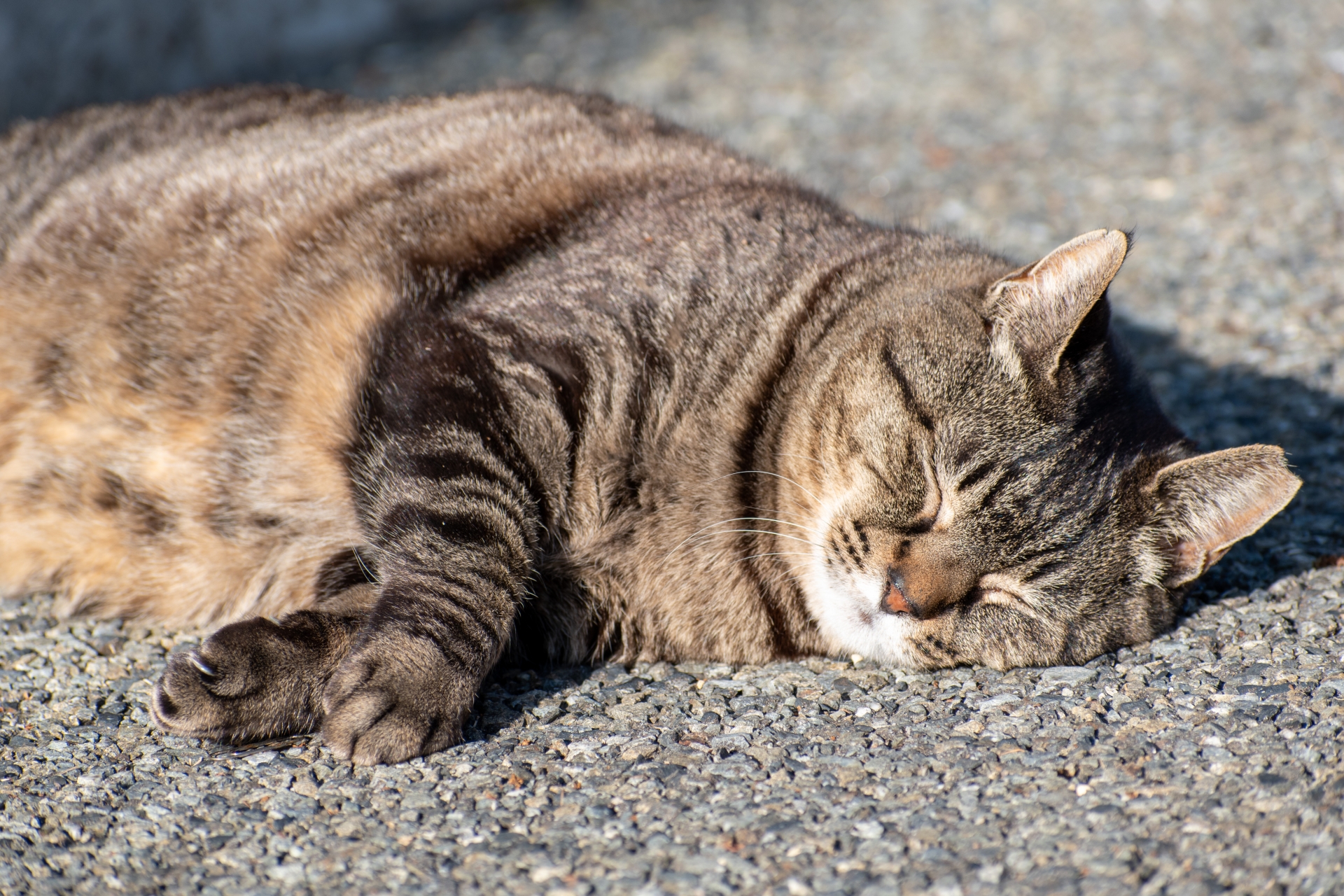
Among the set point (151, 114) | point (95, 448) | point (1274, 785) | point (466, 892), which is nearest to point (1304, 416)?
point (1274, 785)

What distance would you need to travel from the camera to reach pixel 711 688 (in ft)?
8.31

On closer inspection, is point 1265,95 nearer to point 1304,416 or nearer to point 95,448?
point 1304,416

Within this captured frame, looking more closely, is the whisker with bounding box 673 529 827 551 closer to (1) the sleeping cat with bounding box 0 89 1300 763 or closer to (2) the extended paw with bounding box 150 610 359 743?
(1) the sleeping cat with bounding box 0 89 1300 763

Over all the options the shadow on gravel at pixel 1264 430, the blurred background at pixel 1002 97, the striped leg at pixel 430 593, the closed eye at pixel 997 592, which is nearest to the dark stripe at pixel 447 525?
the striped leg at pixel 430 593

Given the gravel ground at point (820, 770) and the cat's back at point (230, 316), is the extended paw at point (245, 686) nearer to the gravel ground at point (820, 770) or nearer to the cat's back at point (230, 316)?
the gravel ground at point (820, 770)

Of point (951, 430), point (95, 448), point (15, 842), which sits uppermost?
point (951, 430)

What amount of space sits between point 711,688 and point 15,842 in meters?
1.32

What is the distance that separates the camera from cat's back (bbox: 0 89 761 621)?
270 centimetres

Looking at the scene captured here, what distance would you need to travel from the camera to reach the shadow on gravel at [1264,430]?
2.97 metres

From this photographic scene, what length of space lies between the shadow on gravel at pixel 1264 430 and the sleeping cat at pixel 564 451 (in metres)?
0.47

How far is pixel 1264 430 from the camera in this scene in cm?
355

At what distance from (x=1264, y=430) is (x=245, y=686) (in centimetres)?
296

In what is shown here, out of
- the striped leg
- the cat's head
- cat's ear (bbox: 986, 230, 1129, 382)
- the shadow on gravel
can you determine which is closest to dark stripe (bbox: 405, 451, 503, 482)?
the striped leg

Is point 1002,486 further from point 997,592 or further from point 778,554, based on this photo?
point 778,554
